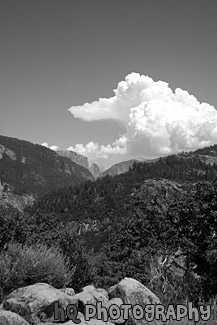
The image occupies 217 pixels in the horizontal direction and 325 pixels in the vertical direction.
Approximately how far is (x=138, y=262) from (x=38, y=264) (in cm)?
1134

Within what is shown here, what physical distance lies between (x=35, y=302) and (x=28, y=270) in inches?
65.3

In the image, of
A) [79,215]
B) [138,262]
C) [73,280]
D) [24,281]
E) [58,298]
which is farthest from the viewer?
[79,215]

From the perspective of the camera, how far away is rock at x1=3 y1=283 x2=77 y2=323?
314 inches

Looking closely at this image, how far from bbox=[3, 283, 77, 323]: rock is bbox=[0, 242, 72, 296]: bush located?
84 cm

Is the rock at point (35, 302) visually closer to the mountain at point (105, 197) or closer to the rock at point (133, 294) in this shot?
the rock at point (133, 294)

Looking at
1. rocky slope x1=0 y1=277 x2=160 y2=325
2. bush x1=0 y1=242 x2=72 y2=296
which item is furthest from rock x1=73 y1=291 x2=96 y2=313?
bush x1=0 y1=242 x2=72 y2=296

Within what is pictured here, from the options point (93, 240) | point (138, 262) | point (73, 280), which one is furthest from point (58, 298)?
point (93, 240)

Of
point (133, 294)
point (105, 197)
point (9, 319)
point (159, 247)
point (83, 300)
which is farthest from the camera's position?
point (105, 197)

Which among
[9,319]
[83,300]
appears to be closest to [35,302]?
[9,319]

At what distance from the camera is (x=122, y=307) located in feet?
28.9

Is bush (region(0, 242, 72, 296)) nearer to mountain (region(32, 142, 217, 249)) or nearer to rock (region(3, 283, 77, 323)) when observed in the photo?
rock (region(3, 283, 77, 323))

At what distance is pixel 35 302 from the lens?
8.10 metres

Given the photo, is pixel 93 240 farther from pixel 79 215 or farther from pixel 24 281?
pixel 24 281

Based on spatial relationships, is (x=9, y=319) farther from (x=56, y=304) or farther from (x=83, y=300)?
(x=83, y=300)
